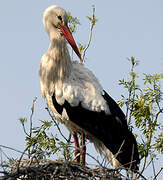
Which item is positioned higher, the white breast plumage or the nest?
the white breast plumage

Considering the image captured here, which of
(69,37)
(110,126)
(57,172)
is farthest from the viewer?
(69,37)

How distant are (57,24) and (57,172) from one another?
7.67 feet

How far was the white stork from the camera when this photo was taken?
20.8ft

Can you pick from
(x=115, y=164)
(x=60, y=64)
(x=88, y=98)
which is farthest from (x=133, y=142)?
(x=60, y=64)

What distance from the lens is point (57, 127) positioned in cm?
714

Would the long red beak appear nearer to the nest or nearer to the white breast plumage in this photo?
the white breast plumage

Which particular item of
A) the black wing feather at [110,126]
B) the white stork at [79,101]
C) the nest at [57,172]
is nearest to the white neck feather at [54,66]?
the white stork at [79,101]

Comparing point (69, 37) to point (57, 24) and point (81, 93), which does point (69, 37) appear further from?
point (81, 93)

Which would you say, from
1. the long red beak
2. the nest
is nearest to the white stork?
the long red beak

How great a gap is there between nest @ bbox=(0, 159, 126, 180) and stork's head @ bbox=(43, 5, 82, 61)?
2.03 meters

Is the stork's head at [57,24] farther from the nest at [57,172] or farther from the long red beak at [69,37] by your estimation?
the nest at [57,172]

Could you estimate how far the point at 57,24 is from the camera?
21.7 feet

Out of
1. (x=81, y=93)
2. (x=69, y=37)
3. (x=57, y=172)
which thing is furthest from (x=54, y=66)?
(x=57, y=172)

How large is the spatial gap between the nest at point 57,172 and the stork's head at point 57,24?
6.67 ft
